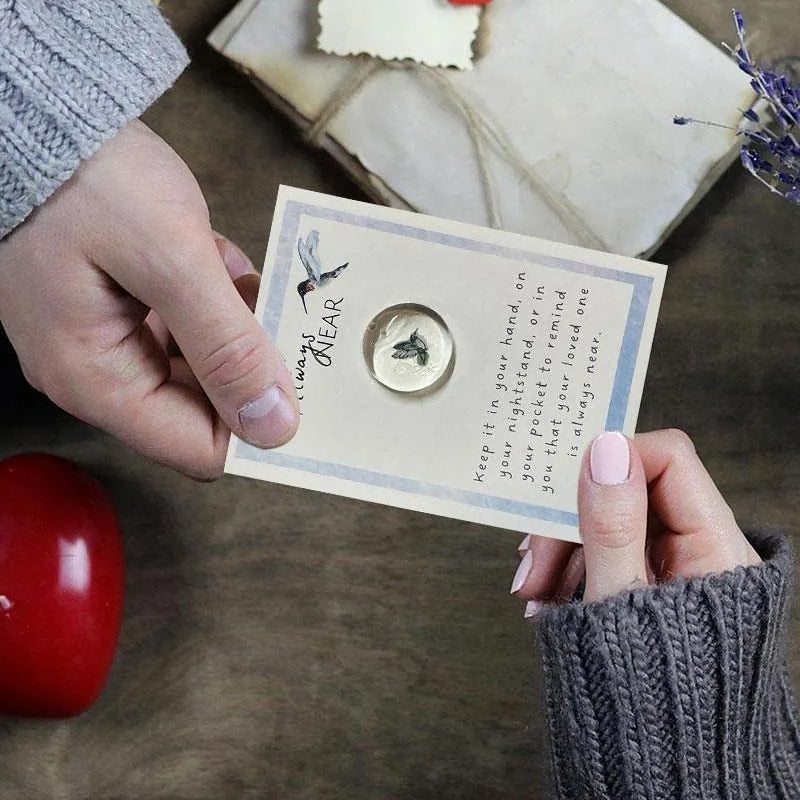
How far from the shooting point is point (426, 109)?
622 mm

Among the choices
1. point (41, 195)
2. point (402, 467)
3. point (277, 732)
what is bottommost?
point (277, 732)

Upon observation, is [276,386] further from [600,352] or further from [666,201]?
[666,201]

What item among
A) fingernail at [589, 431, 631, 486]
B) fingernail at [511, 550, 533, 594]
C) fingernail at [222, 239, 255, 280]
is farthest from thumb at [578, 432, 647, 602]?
fingernail at [222, 239, 255, 280]

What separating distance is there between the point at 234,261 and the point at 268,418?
0.17 metres

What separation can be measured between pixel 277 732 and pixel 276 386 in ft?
1.09

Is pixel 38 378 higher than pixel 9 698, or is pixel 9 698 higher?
pixel 38 378

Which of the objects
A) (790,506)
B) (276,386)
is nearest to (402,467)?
(276,386)

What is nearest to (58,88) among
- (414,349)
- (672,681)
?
(414,349)

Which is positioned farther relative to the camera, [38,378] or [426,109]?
[426,109]

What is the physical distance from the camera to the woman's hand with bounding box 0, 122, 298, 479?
453 mm

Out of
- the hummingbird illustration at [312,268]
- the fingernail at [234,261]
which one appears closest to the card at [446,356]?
the hummingbird illustration at [312,268]

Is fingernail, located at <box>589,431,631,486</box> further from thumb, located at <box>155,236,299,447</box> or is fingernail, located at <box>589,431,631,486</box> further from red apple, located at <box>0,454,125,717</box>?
red apple, located at <box>0,454,125,717</box>

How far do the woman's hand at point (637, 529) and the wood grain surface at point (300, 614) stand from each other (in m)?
0.08

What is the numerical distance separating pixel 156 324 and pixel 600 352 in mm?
295
